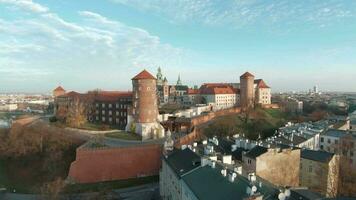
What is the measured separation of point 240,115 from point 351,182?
3833 centimetres

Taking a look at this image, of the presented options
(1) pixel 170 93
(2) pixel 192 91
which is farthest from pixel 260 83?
(1) pixel 170 93

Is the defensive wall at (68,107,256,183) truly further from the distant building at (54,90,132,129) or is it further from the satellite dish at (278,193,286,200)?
the satellite dish at (278,193,286,200)

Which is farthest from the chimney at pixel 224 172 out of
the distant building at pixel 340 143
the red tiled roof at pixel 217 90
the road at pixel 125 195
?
the red tiled roof at pixel 217 90

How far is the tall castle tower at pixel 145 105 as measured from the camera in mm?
45500

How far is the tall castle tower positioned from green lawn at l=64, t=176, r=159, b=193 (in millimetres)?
9963

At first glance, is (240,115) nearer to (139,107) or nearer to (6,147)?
(139,107)

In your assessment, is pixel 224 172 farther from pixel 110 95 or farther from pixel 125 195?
pixel 110 95

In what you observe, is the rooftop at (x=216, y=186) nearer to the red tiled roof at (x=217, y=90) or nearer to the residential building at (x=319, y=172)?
the residential building at (x=319, y=172)

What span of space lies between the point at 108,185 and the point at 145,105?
14.6m

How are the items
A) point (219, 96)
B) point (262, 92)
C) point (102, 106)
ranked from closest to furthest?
1. point (102, 106)
2. point (219, 96)
3. point (262, 92)

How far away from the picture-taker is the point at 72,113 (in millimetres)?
49250

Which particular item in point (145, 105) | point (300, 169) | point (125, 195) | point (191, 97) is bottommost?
point (125, 195)

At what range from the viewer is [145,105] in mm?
46000

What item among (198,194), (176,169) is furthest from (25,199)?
(198,194)
